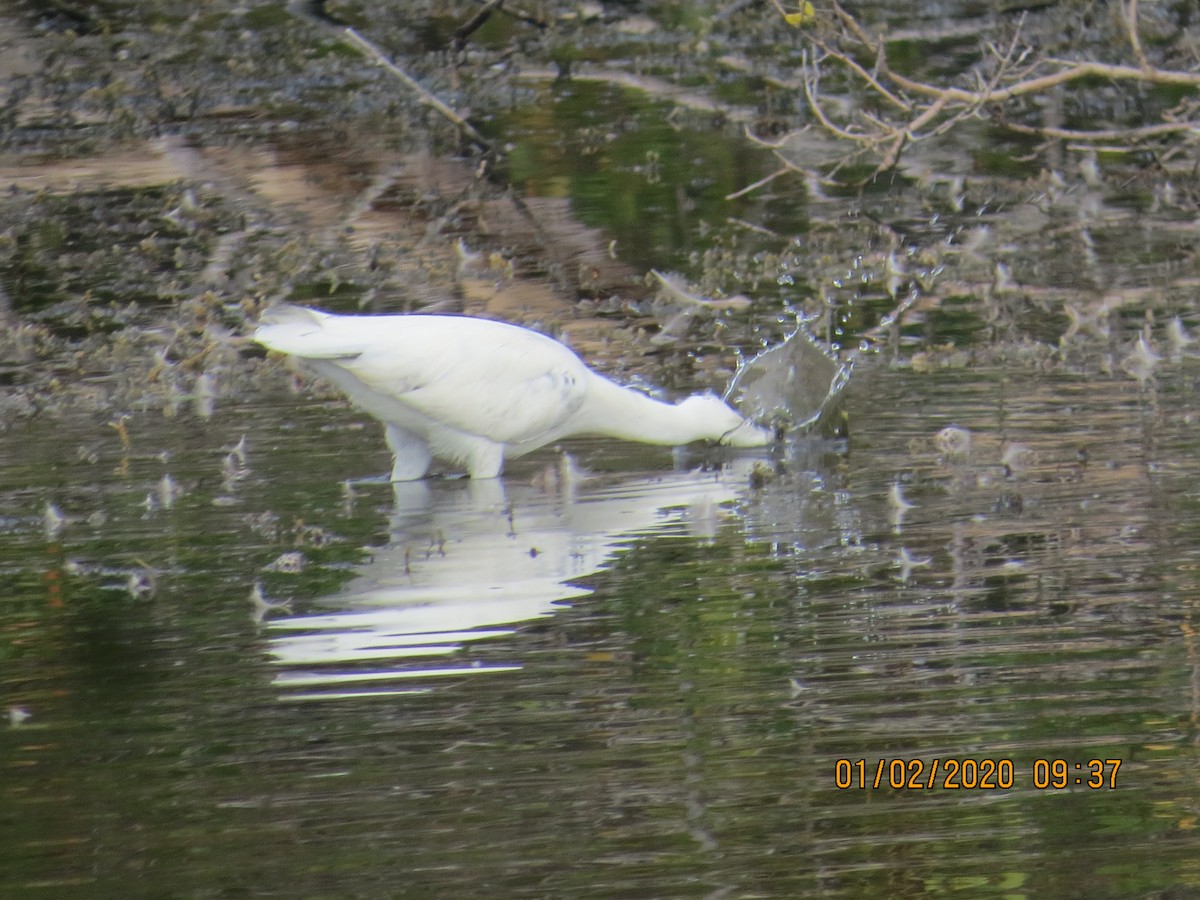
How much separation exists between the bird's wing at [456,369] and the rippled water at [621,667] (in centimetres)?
33

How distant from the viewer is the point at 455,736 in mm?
5414

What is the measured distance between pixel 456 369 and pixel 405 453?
545mm

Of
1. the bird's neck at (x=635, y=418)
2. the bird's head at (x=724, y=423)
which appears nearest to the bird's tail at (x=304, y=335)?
the bird's neck at (x=635, y=418)

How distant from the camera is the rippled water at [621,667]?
4.66 meters

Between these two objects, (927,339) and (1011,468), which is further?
(927,339)

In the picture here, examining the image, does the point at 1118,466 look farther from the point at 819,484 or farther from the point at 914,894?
the point at 914,894

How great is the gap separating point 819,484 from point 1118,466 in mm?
1136

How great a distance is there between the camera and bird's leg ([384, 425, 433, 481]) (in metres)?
8.82

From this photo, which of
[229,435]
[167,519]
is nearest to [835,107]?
[229,435]

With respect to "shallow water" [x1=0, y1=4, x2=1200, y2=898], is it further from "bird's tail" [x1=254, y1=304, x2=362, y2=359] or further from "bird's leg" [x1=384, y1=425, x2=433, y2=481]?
"bird's tail" [x1=254, y1=304, x2=362, y2=359]
